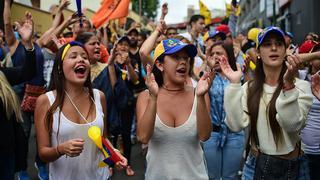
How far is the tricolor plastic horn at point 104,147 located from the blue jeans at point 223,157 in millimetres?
1773

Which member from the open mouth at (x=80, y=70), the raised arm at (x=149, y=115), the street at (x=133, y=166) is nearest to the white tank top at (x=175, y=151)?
the raised arm at (x=149, y=115)

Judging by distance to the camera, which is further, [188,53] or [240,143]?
[240,143]

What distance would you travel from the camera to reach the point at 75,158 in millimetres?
3283

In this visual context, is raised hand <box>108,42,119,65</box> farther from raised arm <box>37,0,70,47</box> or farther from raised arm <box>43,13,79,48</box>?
raised arm <box>37,0,70,47</box>

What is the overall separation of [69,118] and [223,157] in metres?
1.95

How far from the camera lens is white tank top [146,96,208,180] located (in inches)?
125

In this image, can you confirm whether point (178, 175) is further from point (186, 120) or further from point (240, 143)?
point (240, 143)

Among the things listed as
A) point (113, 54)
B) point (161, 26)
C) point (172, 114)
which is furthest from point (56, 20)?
point (172, 114)

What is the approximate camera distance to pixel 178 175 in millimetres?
3154

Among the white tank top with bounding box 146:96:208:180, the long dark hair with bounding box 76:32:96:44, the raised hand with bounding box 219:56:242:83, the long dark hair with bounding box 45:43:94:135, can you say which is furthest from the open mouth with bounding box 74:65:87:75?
the long dark hair with bounding box 76:32:96:44

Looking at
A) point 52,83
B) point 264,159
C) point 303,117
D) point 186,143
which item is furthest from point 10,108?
point 303,117

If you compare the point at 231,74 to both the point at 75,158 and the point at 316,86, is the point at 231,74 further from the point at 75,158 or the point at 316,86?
the point at 75,158

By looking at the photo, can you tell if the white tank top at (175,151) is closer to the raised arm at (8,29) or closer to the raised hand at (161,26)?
the raised hand at (161,26)

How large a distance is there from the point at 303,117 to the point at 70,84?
1.88 metres
